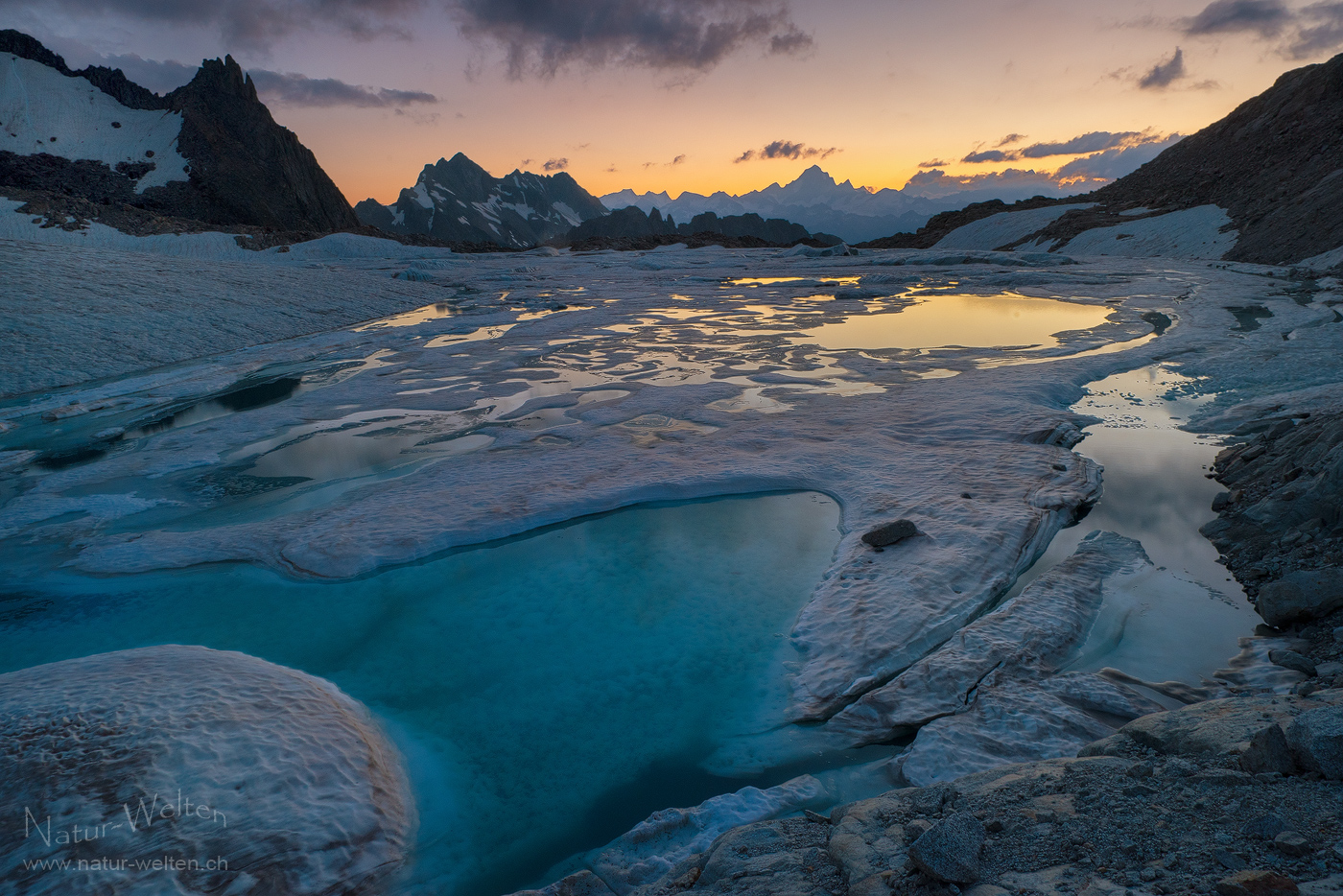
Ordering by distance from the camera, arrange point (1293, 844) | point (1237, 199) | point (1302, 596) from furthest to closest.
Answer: point (1237, 199), point (1302, 596), point (1293, 844)

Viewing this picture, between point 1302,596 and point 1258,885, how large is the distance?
330cm

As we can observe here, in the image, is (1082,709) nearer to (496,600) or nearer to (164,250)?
(496,600)

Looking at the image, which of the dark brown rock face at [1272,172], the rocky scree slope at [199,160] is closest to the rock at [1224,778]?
the dark brown rock face at [1272,172]

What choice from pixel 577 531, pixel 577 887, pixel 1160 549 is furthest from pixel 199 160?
pixel 1160 549

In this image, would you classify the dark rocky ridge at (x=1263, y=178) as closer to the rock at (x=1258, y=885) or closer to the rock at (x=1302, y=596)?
the rock at (x=1302, y=596)

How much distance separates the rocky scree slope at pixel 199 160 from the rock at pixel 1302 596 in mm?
64341

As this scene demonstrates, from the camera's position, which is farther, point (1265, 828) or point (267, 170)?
point (267, 170)

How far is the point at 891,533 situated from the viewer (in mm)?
5125

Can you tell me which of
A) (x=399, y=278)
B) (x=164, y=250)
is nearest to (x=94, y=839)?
(x=399, y=278)

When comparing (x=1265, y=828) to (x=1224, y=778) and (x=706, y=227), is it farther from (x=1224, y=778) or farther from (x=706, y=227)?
(x=706, y=227)

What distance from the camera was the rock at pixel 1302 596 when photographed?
3775 mm

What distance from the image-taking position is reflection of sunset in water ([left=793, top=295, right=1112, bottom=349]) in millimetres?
13500

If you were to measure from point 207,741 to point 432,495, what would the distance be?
3.37 meters

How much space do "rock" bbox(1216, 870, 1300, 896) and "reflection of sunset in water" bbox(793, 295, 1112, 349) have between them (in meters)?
12.2
